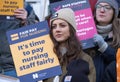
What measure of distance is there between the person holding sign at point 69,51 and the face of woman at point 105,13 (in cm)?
32

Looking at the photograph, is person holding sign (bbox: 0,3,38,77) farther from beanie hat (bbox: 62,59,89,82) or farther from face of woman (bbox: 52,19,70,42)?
beanie hat (bbox: 62,59,89,82)

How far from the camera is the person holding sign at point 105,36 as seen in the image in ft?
16.6

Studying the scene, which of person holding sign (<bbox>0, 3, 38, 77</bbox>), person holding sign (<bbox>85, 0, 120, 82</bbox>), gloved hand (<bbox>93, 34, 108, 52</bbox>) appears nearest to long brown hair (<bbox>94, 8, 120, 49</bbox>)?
person holding sign (<bbox>85, 0, 120, 82</bbox>)

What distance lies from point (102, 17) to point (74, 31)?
1.37 ft

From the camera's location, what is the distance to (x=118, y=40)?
5176 millimetres

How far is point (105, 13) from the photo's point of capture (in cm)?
530

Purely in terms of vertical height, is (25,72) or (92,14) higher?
(92,14)

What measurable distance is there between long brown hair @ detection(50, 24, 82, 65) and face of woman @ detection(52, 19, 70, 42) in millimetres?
29

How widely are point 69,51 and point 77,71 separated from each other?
231mm

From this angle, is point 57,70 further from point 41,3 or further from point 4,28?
point 41,3

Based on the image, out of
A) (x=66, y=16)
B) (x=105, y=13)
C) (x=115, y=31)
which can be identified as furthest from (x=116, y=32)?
(x=66, y=16)

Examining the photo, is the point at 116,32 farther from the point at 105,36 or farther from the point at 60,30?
the point at 60,30

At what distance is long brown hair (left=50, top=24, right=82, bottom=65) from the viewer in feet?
16.0

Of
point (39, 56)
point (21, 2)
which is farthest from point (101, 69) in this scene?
point (21, 2)
